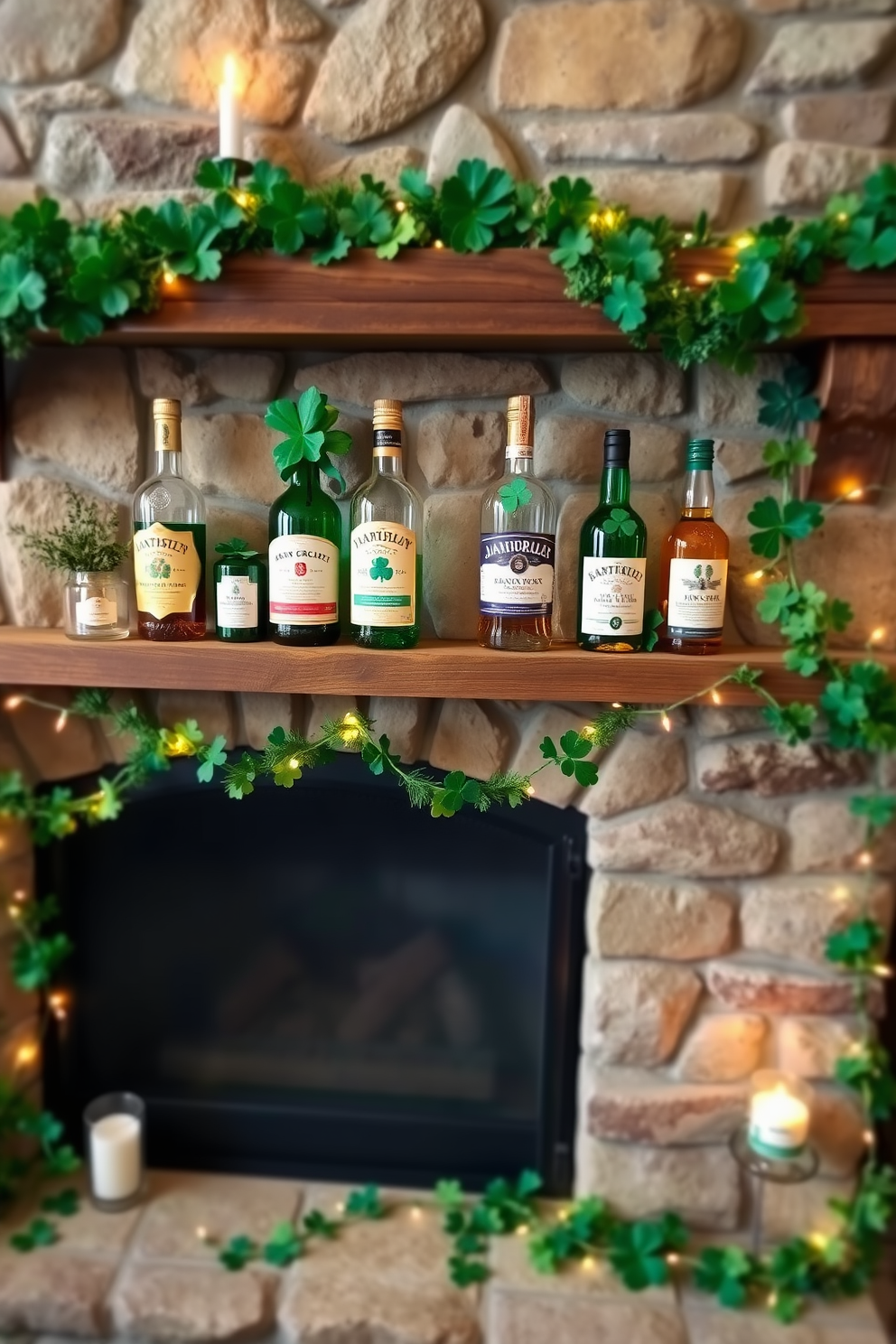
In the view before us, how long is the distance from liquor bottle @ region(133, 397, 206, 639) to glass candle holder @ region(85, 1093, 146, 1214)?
0.76m

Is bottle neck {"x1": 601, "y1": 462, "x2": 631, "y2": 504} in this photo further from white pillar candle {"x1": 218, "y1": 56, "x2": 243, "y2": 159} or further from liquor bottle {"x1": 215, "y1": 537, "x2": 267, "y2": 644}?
white pillar candle {"x1": 218, "y1": 56, "x2": 243, "y2": 159}

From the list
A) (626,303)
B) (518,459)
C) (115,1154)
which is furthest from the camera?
(115,1154)

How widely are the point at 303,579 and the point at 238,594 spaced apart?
10cm

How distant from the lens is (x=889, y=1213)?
1207 mm

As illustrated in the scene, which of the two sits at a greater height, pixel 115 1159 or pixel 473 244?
pixel 473 244

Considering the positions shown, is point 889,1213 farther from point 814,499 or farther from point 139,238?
point 139,238

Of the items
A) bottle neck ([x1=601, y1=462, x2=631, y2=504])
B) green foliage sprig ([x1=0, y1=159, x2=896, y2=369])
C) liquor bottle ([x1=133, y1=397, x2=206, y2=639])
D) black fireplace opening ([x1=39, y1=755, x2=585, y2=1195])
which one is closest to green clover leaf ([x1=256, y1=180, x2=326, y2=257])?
green foliage sprig ([x1=0, y1=159, x2=896, y2=369])

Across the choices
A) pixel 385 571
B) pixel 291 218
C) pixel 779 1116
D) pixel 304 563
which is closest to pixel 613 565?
pixel 385 571

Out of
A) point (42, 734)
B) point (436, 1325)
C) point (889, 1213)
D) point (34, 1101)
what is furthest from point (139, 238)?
point (889, 1213)

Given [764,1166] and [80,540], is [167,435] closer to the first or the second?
[80,540]

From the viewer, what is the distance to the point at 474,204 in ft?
3.22

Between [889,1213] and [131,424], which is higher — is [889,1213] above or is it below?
below

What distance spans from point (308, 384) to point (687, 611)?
0.59 m

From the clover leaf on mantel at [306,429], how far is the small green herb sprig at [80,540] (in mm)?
282
